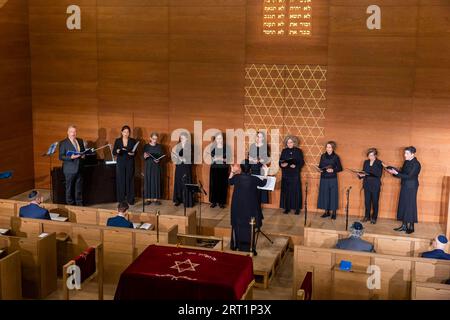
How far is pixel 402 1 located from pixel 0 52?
7994mm

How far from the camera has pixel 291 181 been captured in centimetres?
1277

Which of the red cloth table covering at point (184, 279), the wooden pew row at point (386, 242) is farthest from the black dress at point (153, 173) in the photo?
the red cloth table covering at point (184, 279)

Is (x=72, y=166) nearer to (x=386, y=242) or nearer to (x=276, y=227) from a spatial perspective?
(x=276, y=227)

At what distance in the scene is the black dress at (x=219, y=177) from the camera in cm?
1308

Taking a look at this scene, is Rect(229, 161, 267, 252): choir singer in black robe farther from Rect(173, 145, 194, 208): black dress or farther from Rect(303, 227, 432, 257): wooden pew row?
Rect(173, 145, 194, 208): black dress

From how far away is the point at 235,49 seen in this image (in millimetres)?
13109

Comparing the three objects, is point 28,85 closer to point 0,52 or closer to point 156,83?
point 0,52

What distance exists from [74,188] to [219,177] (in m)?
2.90

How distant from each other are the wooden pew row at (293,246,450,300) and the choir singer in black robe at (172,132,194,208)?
456 cm

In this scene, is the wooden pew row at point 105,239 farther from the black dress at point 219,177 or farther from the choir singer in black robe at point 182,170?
the black dress at point 219,177

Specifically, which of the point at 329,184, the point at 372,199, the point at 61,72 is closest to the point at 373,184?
the point at 372,199

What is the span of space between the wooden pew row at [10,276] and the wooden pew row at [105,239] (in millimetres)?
976

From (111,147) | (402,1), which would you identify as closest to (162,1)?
(111,147)
